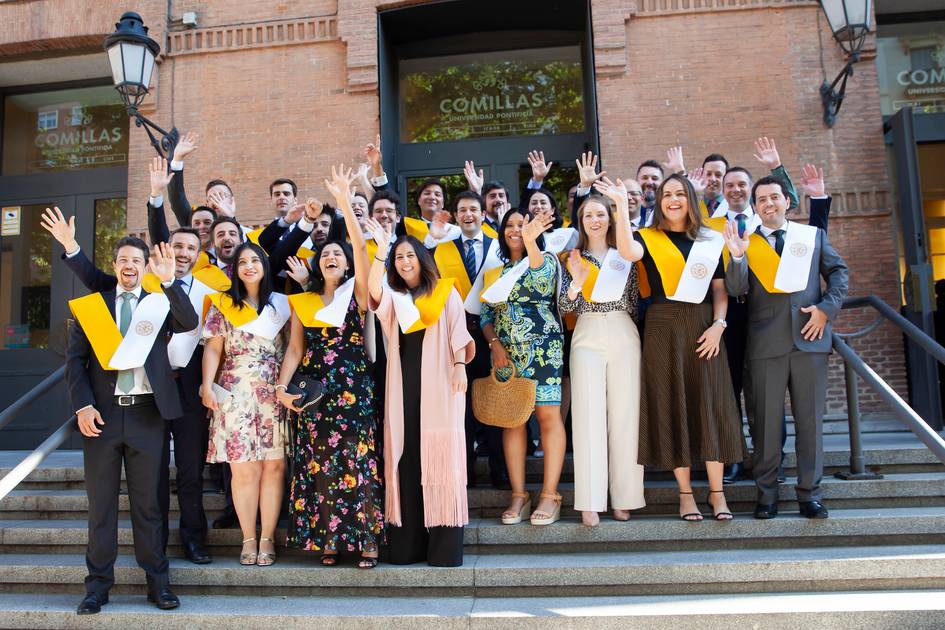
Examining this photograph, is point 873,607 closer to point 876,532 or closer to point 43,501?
point 876,532

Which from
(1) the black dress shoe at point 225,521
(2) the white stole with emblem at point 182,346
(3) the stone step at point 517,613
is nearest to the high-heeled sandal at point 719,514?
(3) the stone step at point 517,613

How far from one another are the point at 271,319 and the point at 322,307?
35 centimetres

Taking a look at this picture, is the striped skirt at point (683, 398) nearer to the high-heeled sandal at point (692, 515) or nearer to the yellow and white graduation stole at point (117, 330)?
the high-heeled sandal at point (692, 515)

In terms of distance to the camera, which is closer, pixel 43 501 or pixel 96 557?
pixel 96 557

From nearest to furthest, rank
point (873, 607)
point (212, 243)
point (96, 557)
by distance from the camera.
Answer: point (873, 607), point (96, 557), point (212, 243)

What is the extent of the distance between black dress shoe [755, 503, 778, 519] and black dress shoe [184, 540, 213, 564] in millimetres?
3465

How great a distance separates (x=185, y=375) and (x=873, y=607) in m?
4.19

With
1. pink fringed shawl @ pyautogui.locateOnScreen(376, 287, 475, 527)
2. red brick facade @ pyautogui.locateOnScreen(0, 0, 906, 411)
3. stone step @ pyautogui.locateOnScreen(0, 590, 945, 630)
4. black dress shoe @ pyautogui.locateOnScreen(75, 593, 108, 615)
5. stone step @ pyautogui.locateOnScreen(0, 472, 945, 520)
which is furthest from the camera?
red brick facade @ pyautogui.locateOnScreen(0, 0, 906, 411)

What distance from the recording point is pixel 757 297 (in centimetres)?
488

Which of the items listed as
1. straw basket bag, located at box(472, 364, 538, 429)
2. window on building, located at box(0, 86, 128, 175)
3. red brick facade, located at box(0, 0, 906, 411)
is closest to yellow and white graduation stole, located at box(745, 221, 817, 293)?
straw basket bag, located at box(472, 364, 538, 429)

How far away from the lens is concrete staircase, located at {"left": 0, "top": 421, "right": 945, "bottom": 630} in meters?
4.03

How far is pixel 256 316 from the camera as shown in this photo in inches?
185

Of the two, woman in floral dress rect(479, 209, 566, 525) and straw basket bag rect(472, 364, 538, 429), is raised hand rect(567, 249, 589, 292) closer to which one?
woman in floral dress rect(479, 209, 566, 525)

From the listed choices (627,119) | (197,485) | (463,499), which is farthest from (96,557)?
(627,119)
